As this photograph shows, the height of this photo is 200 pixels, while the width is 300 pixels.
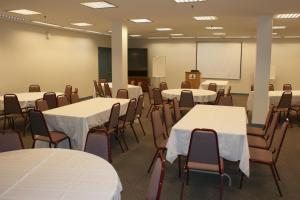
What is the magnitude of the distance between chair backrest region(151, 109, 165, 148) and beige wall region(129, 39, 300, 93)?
1010 cm

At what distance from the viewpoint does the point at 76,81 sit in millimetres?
11305

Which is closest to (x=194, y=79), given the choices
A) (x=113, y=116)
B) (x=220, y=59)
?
(x=220, y=59)

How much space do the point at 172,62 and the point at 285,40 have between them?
5.27m

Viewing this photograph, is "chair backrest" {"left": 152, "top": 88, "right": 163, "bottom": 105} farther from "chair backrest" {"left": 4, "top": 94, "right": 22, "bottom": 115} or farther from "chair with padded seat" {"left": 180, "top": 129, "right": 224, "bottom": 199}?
"chair with padded seat" {"left": 180, "top": 129, "right": 224, "bottom": 199}

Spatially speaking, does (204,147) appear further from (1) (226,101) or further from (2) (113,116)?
(1) (226,101)

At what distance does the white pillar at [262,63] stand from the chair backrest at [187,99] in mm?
1645

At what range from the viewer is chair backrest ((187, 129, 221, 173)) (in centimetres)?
Result: 296

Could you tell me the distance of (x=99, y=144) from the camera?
293 cm

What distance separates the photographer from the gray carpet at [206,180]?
344 cm

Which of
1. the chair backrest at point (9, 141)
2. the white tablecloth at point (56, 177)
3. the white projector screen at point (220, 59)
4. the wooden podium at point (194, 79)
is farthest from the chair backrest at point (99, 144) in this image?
the white projector screen at point (220, 59)

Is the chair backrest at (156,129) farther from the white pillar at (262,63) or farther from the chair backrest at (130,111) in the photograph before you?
the white pillar at (262,63)

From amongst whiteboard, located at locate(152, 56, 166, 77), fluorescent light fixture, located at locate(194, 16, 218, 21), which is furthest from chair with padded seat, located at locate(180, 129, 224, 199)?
whiteboard, located at locate(152, 56, 166, 77)

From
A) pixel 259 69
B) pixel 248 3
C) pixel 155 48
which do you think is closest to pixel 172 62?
pixel 155 48

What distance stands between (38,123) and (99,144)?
5.39 feet
